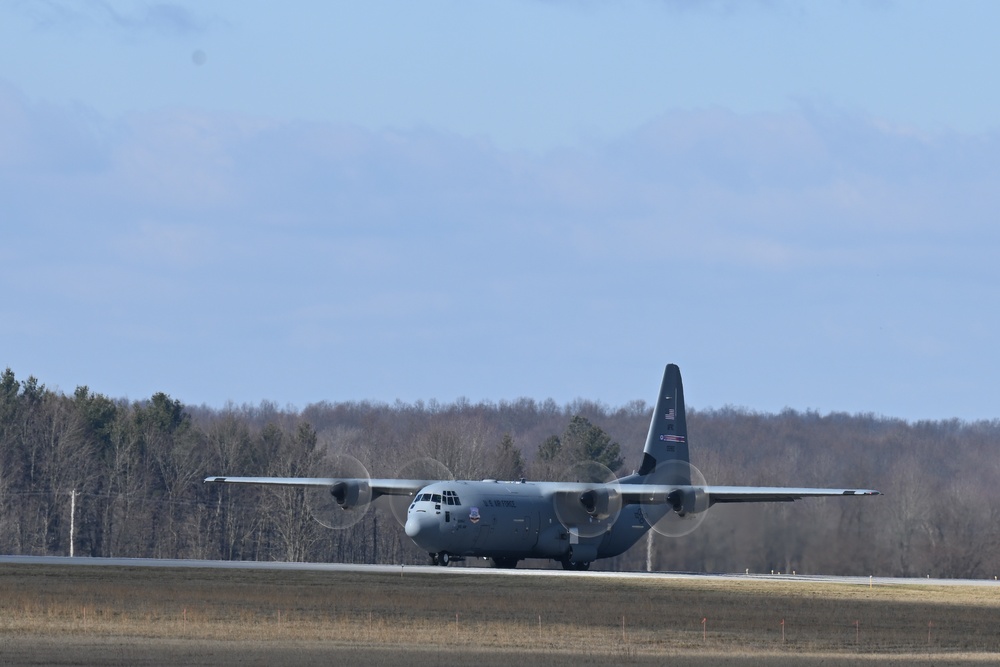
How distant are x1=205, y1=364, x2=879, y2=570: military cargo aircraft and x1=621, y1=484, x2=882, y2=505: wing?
0.04 meters

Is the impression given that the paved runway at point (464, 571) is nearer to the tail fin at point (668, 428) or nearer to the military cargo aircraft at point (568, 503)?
the military cargo aircraft at point (568, 503)

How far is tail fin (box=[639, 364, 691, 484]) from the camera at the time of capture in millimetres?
61281

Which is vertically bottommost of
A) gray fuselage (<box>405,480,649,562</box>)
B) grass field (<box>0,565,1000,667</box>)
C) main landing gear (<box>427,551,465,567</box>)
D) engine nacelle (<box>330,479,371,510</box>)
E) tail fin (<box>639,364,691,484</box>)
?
grass field (<box>0,565,1000,667</box>)

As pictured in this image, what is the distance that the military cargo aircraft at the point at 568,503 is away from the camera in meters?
52.8

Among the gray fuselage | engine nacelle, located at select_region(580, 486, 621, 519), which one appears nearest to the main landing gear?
the gray fuselage

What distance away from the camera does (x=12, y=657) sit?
24.7 meters

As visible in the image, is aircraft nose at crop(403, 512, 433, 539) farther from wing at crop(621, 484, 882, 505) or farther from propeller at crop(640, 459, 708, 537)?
propeller at crop(640, 459, 708, 537)

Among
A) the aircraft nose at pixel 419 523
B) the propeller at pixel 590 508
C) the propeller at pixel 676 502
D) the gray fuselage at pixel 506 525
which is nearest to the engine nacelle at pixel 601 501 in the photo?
the propeller at pixel 590 508

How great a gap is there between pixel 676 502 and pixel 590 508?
10.9ft

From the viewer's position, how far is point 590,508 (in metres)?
55.7

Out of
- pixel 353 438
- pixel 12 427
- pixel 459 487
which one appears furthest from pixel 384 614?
pixel 353 438

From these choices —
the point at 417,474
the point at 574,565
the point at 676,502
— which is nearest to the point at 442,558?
the point at 574,565

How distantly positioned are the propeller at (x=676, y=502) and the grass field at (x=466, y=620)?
4167mm

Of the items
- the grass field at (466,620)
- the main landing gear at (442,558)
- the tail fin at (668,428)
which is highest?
the tail fin at (668,428)
